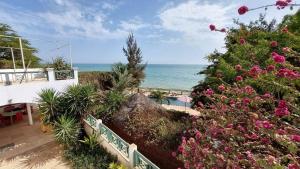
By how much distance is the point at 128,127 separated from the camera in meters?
7.68

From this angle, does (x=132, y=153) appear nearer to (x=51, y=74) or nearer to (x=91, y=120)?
(x=91, y=120)

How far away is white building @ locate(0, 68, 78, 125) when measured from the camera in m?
7.39

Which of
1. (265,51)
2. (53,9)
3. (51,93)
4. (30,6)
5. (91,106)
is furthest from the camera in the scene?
(53,9)

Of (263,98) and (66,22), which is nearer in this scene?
(263,98)

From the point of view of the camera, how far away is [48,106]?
26.3 ft

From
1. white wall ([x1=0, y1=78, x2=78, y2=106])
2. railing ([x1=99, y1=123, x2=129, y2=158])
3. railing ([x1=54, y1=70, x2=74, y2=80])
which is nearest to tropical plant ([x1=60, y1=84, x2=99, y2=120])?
white wall ([x1=0, y1=78, x2=78, y2=106])

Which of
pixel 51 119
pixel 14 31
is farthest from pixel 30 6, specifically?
pixel 14 31

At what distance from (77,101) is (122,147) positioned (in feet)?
10.7

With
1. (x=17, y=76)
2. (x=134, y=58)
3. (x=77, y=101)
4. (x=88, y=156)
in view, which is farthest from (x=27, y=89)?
(x=134, y=58)

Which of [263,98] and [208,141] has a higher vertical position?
[263,98]

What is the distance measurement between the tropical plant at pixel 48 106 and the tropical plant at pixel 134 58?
12371mm

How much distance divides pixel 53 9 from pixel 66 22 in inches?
39.6

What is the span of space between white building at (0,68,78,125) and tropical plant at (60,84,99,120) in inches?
42.6

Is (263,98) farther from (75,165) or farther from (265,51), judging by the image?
(75,165)
